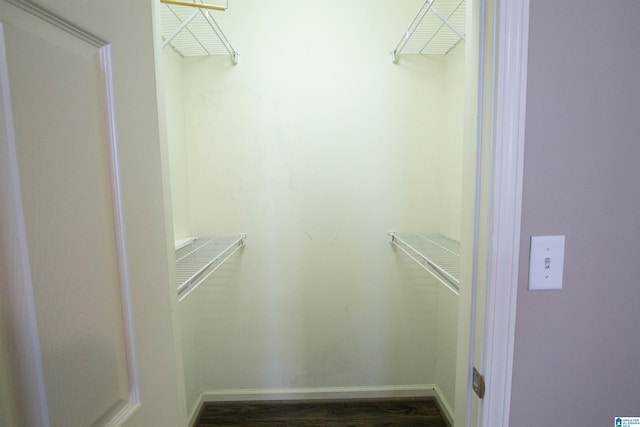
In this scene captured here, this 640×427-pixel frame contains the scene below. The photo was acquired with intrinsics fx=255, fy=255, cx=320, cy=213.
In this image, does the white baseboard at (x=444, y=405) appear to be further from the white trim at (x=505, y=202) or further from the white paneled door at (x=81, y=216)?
the white paneled door at (x=81, y=216)

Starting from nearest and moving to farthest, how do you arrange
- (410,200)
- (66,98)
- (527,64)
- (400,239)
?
(66,98) → (527,64) → (400,239) → (410,200)

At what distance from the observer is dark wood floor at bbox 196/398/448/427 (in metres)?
1.57

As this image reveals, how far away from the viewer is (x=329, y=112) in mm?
1579

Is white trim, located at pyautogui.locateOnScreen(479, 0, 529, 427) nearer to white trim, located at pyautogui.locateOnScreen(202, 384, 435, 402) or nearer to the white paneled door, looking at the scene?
the white paneled door

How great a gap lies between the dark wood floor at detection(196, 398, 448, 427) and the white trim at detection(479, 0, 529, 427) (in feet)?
4.36

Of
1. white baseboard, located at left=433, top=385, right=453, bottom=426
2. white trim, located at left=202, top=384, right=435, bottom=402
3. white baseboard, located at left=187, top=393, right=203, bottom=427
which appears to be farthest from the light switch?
white baseboard, located at left=187, top=393, right=203, bottom=427

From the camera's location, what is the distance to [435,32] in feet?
4.49

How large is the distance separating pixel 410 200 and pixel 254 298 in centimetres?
119

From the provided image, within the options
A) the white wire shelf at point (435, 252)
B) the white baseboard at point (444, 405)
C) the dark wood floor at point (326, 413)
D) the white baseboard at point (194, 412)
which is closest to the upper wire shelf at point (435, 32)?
the white wire shelf at point (435, 252)

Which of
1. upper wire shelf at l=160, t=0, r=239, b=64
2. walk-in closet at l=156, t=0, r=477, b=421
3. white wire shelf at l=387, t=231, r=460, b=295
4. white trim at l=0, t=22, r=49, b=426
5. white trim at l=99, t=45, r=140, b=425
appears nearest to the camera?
white trim at l=0, t=22, r=49, b=426

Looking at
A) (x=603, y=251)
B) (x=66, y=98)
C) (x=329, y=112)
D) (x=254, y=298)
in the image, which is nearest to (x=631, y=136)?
(x=603, y=251)

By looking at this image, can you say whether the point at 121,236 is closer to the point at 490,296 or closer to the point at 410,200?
the point at 490,296

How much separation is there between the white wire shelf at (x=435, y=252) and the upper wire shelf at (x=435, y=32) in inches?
42.7

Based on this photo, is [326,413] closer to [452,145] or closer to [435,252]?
[435,252]
